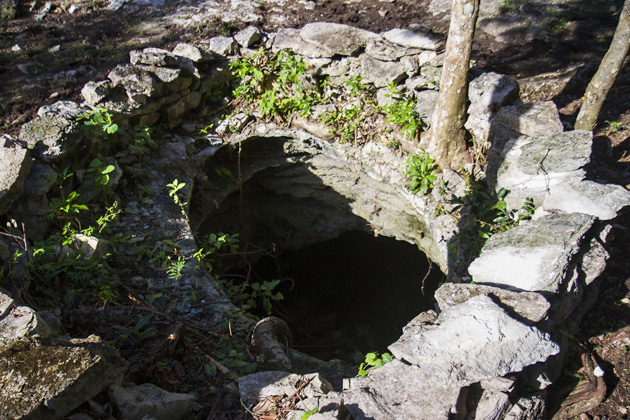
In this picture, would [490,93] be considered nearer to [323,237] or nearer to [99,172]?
[323,237]

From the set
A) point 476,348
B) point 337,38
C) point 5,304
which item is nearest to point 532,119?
point 337,38

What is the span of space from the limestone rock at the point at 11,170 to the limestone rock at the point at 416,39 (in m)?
3.85

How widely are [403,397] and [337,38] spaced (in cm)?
428

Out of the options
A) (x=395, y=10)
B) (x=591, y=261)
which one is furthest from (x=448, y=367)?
(x=395, y=10)

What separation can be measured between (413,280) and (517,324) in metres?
4.47

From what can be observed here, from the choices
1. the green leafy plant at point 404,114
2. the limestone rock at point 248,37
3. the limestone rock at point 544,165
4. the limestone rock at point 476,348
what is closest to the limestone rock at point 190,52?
the limestone rock at point 248,37

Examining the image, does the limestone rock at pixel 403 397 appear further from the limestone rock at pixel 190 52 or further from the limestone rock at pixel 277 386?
the limestone rock at pixel 190 52

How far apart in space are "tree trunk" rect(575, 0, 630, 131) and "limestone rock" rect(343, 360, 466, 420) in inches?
131

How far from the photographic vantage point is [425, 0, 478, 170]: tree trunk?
165 inches

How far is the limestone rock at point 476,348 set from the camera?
8.59 feet

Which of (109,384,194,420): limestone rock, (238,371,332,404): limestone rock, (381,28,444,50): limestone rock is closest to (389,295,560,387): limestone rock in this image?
(238,371,332,404): limestone rock

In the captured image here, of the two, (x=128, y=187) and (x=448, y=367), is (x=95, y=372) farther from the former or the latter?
(x=128, y=187)

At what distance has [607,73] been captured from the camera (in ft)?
14.7

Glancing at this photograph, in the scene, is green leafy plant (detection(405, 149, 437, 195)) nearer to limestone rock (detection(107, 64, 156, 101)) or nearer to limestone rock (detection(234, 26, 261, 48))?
limestone rock (detection(234, 26, 261, 48))
